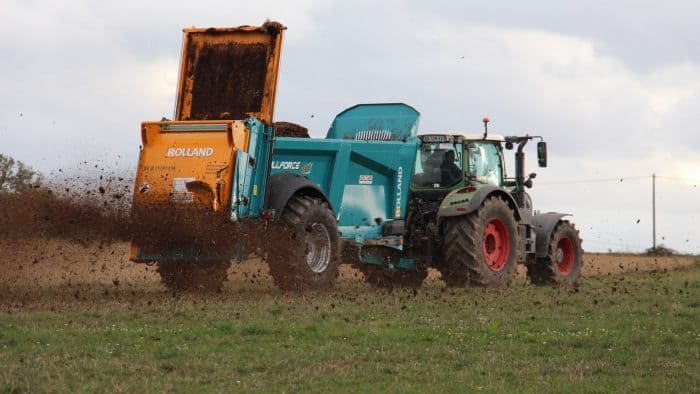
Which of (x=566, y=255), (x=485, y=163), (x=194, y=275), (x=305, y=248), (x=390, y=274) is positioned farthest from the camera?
(x=566, y=255)

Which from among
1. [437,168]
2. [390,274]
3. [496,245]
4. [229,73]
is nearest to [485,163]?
[437,168]

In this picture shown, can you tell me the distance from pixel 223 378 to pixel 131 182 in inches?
271

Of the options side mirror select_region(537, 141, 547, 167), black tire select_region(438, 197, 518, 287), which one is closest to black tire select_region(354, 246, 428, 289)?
black tire select_region(438, 197, 518, 287)

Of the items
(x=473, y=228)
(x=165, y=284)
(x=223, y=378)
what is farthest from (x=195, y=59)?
(x=223, y=378)

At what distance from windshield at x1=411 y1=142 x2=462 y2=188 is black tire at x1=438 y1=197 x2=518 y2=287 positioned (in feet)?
2.68

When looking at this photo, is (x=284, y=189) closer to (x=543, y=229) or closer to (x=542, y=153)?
(x=542, y=153)

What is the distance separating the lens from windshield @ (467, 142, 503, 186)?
19203mm

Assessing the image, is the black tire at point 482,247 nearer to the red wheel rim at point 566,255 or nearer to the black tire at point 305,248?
the red wheel rim at point 566,255

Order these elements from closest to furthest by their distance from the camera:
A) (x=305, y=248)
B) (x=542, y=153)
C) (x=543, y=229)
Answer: (x=305, y=248) < (x=542, y=153) < (x=543, y=229)

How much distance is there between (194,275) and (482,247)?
4938mm

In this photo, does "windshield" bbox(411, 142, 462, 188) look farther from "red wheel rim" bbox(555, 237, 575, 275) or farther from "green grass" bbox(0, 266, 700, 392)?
"green grass" bbox(0, 266, 700, 392)

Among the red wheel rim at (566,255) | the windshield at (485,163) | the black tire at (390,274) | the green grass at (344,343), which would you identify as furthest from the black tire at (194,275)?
the red wheel rim at (566,255)

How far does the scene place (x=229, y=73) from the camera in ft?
52.6

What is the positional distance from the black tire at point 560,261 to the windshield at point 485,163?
67.5 inches
